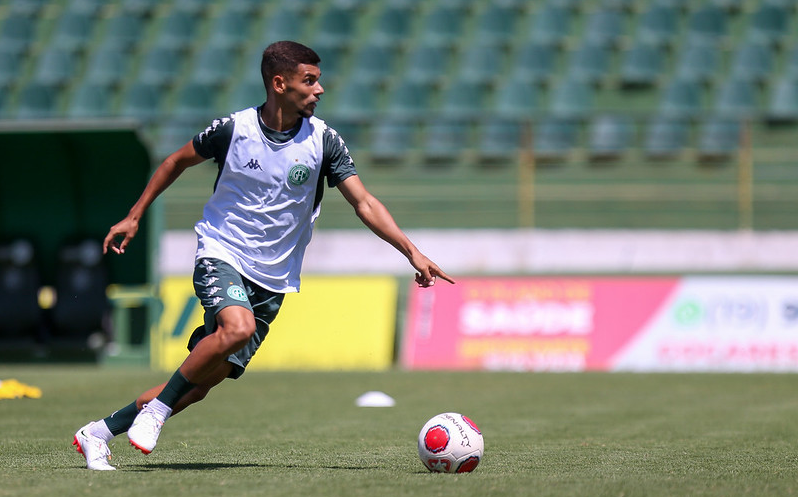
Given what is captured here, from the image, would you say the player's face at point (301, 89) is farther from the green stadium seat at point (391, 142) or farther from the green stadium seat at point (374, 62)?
the green stadium seat at point (374, 62)

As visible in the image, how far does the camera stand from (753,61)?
20109 mm

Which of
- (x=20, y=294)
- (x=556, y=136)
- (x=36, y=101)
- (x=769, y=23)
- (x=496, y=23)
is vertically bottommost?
(x=20, y=294)

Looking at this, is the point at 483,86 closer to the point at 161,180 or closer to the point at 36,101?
the point at 36,101

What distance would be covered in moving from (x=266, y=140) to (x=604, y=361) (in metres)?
9.53

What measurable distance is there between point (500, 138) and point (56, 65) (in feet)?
29.0

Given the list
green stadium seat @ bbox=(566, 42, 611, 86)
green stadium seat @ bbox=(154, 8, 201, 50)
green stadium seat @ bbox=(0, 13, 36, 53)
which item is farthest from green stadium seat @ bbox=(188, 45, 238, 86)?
green stadium seat @ bbox=(566, 42, 611, 86)

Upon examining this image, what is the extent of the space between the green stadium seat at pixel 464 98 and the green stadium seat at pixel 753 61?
4.29 m

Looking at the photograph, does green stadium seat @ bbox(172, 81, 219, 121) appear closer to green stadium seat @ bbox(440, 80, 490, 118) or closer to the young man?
green stadium seat @ bbox(440, 80, 490, 118)

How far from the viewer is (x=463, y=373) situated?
14.2m

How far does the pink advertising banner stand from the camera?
14.6 m

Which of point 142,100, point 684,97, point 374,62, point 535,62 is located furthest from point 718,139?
point 142,100

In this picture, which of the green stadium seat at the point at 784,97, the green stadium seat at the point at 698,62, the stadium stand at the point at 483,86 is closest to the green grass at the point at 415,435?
the stadium stand at the point at 483,86

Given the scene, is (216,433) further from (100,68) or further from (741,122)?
(100,68)

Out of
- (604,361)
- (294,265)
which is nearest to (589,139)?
(604,361)
